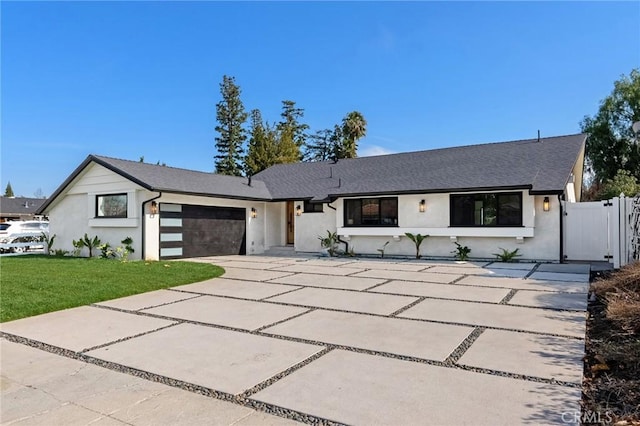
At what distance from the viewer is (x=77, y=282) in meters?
8.47

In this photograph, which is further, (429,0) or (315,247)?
(315,247)

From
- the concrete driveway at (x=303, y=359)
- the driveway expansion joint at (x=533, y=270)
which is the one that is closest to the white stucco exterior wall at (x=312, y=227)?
the driveway expansion joint at (x=533, y=270)

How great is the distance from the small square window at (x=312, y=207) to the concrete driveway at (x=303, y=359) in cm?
986

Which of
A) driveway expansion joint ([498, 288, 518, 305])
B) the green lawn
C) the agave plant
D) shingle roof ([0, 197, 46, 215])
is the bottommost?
driveway expansion joint ([498, 288, 518, 305])

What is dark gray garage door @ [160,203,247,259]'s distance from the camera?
47.9ft

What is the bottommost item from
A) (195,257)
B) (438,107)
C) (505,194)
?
(195,257)

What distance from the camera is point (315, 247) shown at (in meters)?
17.4

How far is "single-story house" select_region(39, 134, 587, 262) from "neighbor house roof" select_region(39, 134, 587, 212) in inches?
2.1

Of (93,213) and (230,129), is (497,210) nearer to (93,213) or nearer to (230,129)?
(93,213)

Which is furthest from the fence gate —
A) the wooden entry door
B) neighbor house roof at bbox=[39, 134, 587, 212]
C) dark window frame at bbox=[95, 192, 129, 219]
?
dark window frame at bbox=[95, 192, 129, 219]

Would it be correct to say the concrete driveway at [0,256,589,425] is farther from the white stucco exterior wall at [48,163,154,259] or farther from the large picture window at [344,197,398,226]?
the large picture window at [344,197,398,226]

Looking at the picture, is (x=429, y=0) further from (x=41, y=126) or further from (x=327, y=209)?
(x=41, y=126)

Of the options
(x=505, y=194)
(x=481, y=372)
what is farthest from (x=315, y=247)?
(x=481, y=372)

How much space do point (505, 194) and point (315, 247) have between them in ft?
25.8
